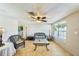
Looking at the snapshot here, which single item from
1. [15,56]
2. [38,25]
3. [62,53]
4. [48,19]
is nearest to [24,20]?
[38,25]

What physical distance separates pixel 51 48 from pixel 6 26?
1.22 m

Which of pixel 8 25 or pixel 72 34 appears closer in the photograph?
pixel 8 25

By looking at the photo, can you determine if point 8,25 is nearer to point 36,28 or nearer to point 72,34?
point 36,28

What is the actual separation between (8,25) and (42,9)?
91 cm

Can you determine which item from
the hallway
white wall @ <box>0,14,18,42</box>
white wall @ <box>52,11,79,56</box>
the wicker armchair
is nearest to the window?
white wall @ <box>52,11,79,56</box>

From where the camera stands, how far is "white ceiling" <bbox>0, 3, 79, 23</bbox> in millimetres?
2718

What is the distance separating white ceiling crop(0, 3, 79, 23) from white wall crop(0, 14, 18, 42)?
0.11 m

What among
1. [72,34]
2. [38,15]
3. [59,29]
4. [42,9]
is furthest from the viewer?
[72,34]

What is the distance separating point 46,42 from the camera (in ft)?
9.89

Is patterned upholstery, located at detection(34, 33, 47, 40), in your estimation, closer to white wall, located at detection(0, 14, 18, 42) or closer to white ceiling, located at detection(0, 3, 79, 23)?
white ceiling, located at detection(0, 3, 79, 23)

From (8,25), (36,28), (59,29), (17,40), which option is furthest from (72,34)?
(8,25)

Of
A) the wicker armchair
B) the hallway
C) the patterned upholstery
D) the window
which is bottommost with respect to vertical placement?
the hallway

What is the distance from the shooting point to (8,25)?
292cm

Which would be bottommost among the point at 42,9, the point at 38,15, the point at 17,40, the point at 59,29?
the point at 17,40
